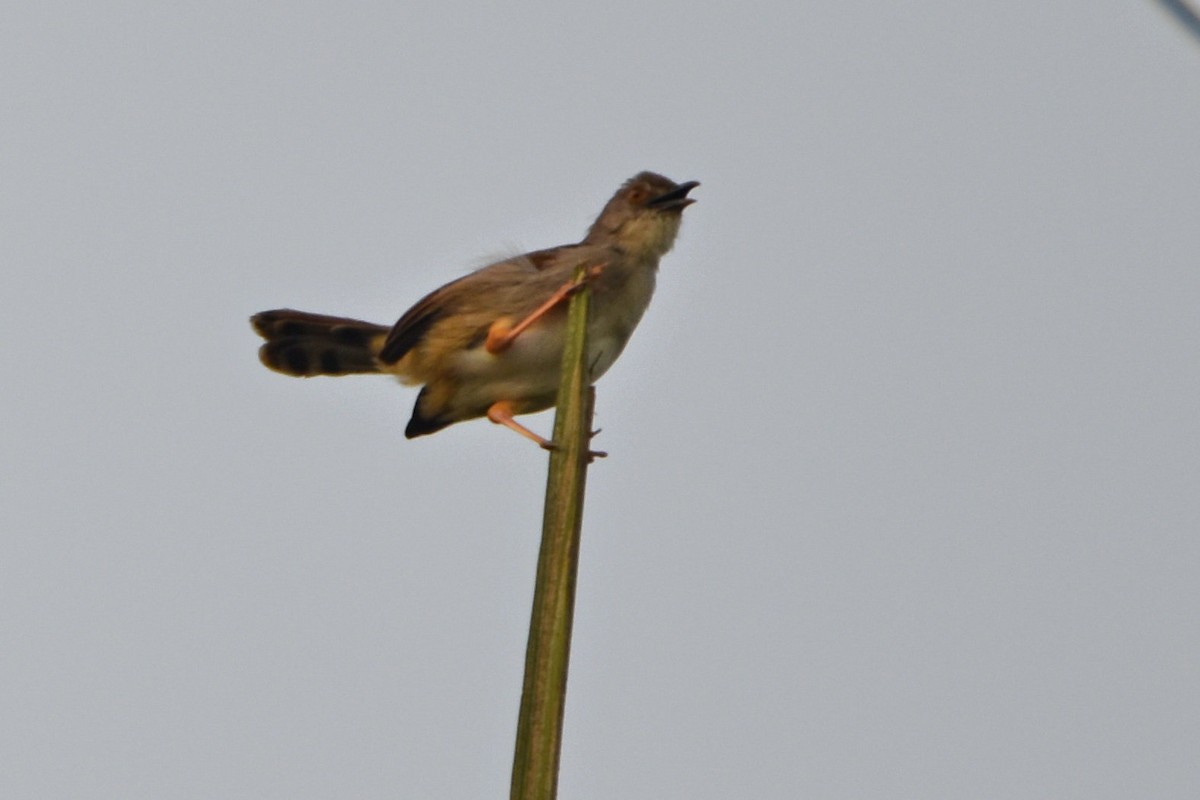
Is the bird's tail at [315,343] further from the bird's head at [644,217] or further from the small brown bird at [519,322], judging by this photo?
the bird's head at [644,217]

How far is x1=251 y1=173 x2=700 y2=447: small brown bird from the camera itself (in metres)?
5.80

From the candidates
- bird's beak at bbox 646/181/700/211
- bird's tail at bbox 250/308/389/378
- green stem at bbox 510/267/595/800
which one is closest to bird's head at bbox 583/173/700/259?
bird's beak at bbox 646/181/700/211

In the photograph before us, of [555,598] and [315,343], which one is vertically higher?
[315,343]

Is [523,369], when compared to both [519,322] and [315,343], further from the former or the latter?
[315,343]

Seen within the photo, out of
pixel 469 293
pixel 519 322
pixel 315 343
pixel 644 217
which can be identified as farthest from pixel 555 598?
pixel 315 343

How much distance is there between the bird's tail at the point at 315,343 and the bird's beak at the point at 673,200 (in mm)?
1239

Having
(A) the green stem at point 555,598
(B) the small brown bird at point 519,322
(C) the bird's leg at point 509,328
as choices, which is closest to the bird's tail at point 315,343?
(B) the small brown bird at point 519,322

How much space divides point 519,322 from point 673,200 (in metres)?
1.03

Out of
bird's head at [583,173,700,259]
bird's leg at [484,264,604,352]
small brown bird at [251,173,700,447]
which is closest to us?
bird's leg at [484,264,604,352]

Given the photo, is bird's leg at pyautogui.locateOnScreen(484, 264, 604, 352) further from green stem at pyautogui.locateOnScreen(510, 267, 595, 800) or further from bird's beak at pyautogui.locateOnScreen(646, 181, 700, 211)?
green stem at pyautogui.locateOnScreen(510, 267, 595, 800)

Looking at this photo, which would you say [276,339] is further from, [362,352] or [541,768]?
[541,768]

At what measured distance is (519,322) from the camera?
582 cm

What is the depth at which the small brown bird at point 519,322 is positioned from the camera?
5.80 meters

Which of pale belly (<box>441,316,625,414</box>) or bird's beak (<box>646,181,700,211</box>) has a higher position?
bird's beak (<box>646,181,700,211</box>)
